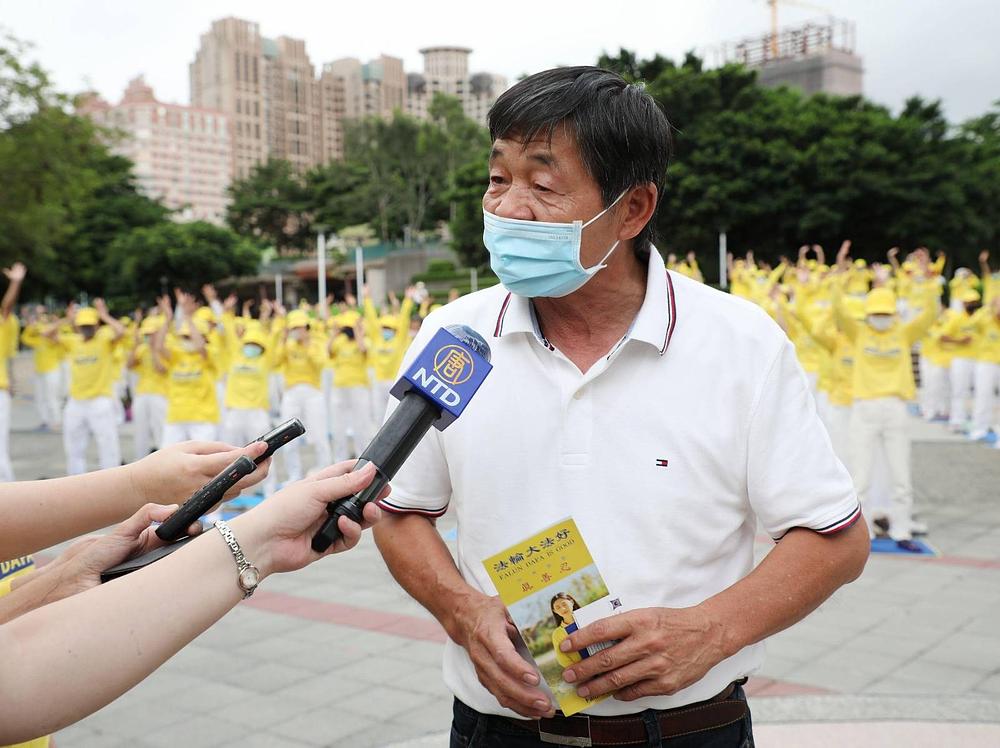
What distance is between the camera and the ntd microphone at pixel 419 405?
4.77ft

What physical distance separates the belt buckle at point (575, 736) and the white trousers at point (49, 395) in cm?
1895

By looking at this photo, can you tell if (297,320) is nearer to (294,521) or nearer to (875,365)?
(875,365)

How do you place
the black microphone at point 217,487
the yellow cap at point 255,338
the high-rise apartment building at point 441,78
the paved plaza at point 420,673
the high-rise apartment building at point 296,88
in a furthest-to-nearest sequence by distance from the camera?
the high-rise apartment building at point 441,78, the high-rise apartment building at point 296,88, the yellow cap at point 255,338, the paved plaza at point 420,673, the black microphone at point 217,487

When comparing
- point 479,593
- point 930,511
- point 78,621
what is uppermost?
point 78,621

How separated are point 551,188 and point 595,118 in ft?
0.55

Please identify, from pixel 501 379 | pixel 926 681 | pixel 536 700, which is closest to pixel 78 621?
pixel 536 700

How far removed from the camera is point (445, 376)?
1579mm

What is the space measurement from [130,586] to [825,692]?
4346 millimetres

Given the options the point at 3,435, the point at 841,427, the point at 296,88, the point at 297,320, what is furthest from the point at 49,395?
Result: the point at 296,88

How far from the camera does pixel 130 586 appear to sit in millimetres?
1326

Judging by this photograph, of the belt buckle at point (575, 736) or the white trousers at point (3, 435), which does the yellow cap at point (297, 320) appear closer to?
the white trousers at point (3, 435)

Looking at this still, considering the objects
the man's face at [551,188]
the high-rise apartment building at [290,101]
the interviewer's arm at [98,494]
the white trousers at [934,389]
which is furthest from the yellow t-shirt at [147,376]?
the high-rise apartment building at [290,101]

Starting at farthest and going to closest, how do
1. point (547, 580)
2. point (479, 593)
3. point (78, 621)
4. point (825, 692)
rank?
point (825, 692) < point (479, 593) < point (547, 580) < point (78, 621)

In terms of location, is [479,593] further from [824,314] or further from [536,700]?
[824,314]
